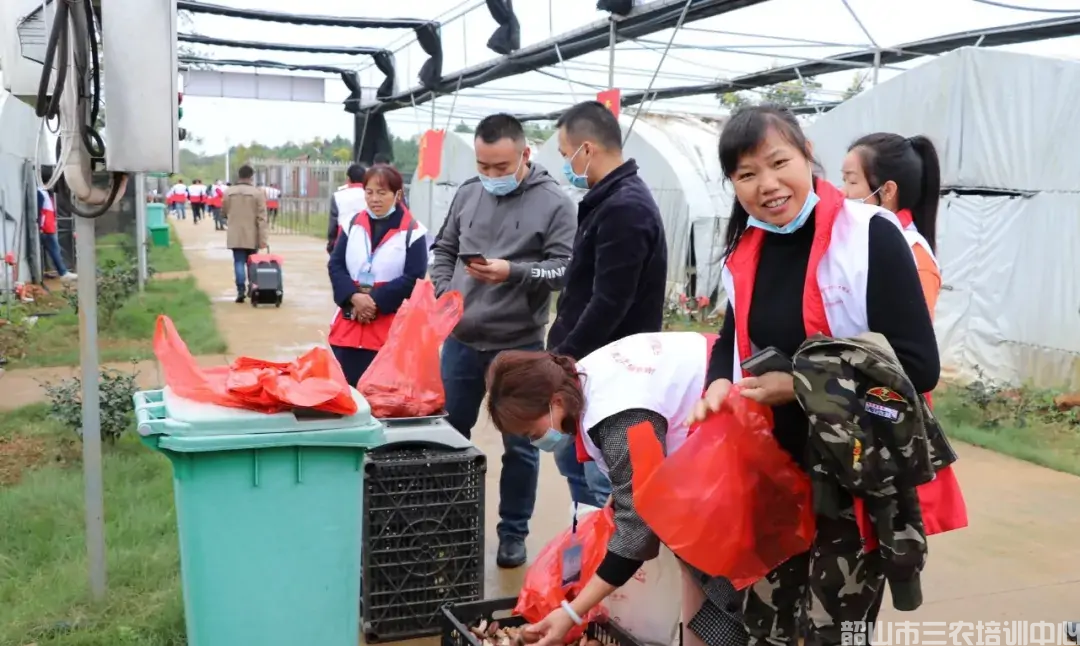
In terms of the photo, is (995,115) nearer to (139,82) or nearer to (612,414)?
(612,414)

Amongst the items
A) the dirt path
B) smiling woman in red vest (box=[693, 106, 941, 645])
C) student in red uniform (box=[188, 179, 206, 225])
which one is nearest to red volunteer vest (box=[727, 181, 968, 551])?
smiling woman in red vest (box=[693, 106, 941, 645])

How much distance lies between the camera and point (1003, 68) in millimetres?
7910

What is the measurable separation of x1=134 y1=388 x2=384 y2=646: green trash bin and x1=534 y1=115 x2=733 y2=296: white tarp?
9.38 meters

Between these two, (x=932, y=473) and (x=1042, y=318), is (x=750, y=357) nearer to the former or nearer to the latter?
(x=932, y=473)

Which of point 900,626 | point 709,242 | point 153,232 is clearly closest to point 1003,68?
point 709,242

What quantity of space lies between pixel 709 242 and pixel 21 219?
8.86 meters

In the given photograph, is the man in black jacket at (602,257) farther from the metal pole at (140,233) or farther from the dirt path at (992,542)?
the metal pole at (140,233)

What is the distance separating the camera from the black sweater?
1889mm

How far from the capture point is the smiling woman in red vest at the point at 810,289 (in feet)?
6.23

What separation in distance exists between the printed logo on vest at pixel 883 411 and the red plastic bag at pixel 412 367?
6.45ft

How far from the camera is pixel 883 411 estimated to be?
1.79 m

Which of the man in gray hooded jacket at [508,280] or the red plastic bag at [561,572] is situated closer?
the red plastic bag at [561,572]

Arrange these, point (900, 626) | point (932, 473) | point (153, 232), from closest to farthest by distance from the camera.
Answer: point (932, 473)
point (900, 626)
point (153, 232)

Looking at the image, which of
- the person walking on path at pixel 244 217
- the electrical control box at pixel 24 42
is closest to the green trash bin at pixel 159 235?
the person walking on path at pixel 244 217
